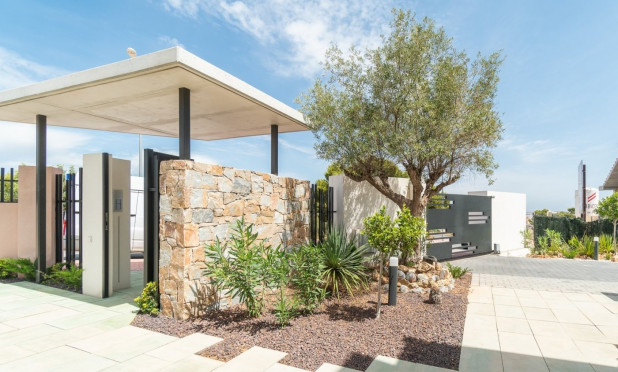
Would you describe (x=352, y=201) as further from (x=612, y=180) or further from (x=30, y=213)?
(x=612, y=180)

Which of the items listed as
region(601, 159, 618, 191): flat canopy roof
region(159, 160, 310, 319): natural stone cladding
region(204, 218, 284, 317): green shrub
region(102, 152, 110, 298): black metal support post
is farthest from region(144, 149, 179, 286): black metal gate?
region(601, 159, 618, 191): flat canopy roof

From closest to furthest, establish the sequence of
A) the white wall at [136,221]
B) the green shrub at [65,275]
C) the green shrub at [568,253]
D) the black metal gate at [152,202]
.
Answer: the black metal gate at [152,202] < the green shrub at [65,275] < the white wall at [136,221] < the green shrub at [568,253]

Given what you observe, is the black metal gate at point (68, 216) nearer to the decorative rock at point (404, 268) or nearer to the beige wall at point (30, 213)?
the beige wall at point (30, 213)

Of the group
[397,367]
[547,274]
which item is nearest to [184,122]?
[397,367]

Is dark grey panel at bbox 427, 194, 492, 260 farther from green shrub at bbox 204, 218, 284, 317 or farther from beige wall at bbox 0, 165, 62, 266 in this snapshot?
beige wall at bbox 0, 165, 62, 266

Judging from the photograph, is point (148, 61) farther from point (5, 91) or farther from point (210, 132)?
point (210, 132)

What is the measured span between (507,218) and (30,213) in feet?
51.4

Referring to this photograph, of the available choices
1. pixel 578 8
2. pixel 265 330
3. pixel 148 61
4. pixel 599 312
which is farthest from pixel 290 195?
pixel 578 8

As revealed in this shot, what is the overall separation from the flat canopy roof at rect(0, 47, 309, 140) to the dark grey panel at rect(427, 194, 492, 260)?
17.7ft

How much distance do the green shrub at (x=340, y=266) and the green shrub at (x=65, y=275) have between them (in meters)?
4.36

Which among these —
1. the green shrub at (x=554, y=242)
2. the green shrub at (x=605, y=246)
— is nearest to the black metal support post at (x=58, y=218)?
the green shrub at (x=554, y=242)

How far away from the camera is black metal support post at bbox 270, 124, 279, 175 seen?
7.42 metres

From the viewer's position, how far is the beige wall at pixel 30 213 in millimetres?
6694

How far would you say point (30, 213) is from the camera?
22.3ft
